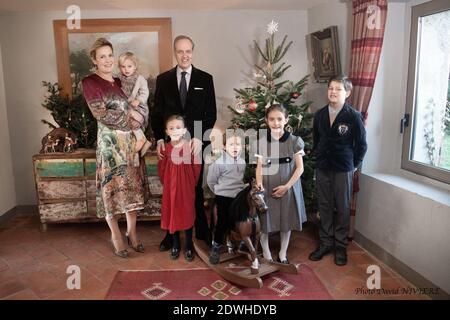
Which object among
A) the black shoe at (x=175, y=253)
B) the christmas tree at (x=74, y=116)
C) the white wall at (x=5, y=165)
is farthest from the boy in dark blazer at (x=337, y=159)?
the white wall at (x=5, y=165)

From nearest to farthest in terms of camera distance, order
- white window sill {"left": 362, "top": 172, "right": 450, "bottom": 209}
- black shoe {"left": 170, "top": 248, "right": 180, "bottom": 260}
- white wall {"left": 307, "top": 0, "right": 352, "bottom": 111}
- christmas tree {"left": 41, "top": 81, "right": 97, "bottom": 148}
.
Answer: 1. white window sill {"left": 362, "top": 172, "right": 450, "bottom": 209}
2. black shoe {"left": 170, "top": 248, "right": 180, "bottom": 260}
3. white wall {"left": 307, "top": 0, "right": 352, "bottom": 111}
4. christmas tree {"left": 41, "top": 81, "right": 97, "bottom": 148}

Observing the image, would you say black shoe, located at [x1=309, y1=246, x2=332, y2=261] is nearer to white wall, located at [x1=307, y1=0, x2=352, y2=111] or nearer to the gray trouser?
the gray trouser

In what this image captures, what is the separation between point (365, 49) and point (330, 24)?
872 millimetres

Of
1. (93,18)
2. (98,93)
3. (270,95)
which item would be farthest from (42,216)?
(270,95)

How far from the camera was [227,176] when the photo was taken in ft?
9.24

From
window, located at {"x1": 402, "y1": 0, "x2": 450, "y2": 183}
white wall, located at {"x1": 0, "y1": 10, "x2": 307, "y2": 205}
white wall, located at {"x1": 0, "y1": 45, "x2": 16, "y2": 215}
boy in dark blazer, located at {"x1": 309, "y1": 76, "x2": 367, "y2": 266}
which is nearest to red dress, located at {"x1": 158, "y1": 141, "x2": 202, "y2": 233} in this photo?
boy in dark blazer, located at {"x1": 309, "y1": 76, "x2": 367, "y2": 266}

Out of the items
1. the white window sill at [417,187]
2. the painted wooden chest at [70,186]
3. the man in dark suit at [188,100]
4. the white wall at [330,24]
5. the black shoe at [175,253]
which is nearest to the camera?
the white window sill at [417,187]

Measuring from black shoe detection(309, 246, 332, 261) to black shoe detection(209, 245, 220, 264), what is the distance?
2.64 feet

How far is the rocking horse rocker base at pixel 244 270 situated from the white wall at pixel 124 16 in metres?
1.82

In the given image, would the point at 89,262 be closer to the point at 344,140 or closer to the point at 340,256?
the point at 340,256

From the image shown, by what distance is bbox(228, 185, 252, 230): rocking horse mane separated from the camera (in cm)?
266

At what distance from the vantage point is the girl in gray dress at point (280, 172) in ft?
8.97

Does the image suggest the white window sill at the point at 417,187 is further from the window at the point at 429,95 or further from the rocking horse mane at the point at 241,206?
the rocking horse mane at the point at 241,206
